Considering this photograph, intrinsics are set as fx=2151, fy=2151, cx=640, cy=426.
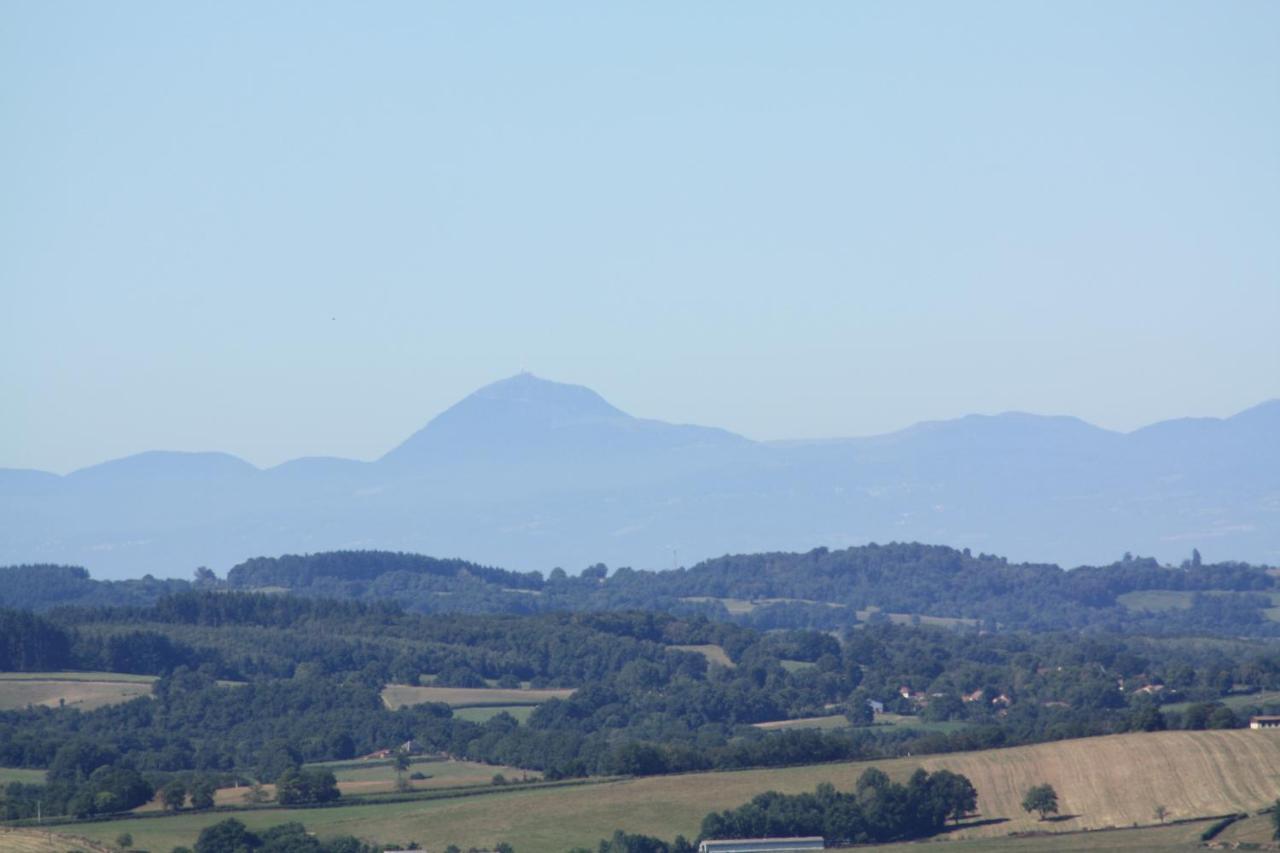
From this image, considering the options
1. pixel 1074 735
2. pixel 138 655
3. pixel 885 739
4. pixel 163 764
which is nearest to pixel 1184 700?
pixel 885 739

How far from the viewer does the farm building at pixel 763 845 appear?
69.3 meters

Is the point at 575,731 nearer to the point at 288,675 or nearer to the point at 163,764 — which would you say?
the point at 163,764

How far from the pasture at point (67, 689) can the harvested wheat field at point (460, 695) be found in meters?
14.3

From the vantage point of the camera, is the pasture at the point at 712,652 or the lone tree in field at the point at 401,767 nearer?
the lone tree in field at the point at 401,767

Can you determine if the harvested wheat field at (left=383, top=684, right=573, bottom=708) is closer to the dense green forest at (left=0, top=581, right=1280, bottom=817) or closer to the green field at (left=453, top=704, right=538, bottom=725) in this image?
the green field at (left=453, top=704, right=538, bottom=725)

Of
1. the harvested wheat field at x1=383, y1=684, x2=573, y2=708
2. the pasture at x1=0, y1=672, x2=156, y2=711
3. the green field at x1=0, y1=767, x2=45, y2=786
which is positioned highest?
the pasture at x1=0, y1=672, x2=156, y2=711

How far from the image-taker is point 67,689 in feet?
395

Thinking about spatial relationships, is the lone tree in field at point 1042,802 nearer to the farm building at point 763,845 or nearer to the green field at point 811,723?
the farm building at point 763,845

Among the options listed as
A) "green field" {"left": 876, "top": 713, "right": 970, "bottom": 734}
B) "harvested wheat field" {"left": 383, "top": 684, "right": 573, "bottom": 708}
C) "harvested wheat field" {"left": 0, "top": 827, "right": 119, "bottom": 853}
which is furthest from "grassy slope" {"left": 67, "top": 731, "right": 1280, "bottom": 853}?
"harvested wheat field" {"left": 383, "top": 684, "right": 573, "bottom": 708}

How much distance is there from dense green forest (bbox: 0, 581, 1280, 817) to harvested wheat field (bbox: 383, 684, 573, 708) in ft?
4.87

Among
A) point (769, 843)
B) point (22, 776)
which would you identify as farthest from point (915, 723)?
point (769, 843)

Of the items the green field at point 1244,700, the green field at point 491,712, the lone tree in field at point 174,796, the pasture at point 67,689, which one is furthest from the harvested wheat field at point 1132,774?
the pasture at point 67,689

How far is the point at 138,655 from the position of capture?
13488 centimetres

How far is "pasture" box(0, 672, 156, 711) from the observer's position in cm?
11731
